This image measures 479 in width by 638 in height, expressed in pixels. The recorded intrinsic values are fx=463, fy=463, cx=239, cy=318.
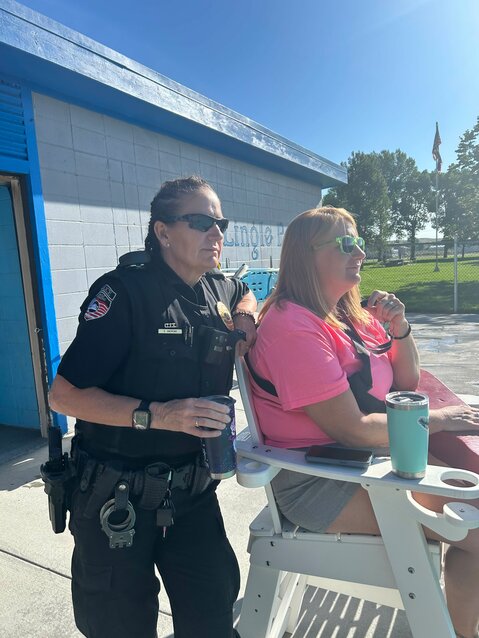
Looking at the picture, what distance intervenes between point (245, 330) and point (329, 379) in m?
0.40

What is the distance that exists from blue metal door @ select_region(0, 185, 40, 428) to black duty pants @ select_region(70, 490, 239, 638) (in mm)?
3110

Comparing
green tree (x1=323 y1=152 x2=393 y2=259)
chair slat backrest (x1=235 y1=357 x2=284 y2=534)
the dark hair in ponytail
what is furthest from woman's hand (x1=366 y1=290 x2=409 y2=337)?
green tree (x1=323 y1=152 x2=393 y2=259)

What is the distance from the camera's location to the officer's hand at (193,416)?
1333mm

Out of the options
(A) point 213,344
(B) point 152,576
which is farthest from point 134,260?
(B) point 152,576

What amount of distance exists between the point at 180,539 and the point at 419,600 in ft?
2.55

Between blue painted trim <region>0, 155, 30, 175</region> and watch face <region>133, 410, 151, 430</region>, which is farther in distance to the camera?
blue painted trim <region>0, 155, 30, 175</region>

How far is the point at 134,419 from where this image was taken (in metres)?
1.38

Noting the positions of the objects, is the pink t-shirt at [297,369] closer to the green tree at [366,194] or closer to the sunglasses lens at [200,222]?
the sunglasses lens at [200,222]

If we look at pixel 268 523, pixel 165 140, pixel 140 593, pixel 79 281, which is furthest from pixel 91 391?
pixel 165 140

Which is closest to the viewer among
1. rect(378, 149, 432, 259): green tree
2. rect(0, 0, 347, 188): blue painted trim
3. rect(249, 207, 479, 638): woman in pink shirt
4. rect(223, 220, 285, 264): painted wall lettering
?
rect(249, 207, 479, 638): woman in pink shirt

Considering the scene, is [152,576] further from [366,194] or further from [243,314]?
[366,194]

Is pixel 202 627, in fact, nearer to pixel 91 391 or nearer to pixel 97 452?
pixel 97 452

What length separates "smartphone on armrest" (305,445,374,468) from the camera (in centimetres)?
147

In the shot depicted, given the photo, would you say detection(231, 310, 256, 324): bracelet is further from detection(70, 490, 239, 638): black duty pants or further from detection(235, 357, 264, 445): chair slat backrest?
detection(70, 490, 239, 638): black duty pants
